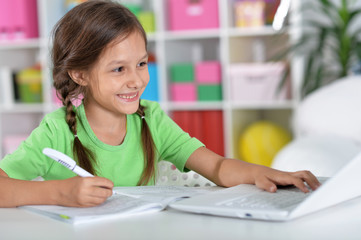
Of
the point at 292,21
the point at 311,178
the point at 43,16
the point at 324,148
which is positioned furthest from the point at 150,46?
the point at 311,178

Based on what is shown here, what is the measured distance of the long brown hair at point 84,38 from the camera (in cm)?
123

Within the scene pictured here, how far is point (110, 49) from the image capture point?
1.23m

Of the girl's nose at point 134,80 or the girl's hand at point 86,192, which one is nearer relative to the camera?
the girl's hand at point 86,192

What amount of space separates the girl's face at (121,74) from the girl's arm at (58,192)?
1.15 ft

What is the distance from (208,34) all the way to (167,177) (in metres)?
2.11

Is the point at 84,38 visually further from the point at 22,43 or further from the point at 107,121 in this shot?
the point at 22,43

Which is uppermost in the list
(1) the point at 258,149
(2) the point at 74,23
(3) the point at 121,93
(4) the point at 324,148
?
(2) the point at 74,23

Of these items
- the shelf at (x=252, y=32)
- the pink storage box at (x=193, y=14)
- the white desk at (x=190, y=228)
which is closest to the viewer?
the white desk at (x=190, y=228)

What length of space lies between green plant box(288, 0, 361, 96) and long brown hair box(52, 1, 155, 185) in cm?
182

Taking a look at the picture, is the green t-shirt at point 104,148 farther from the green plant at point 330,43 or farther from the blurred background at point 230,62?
the green plant at point 330,43

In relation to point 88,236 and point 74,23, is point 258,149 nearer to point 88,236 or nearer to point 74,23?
point 74,23

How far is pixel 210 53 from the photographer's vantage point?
12.3 feet

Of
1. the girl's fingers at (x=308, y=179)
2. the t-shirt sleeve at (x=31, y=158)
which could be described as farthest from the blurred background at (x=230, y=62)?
Result: the girl's fingers at (x=308, y=179)

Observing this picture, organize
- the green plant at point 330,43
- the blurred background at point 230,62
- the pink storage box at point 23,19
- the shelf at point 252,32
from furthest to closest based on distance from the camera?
1. the pink storage box at point 23,19
2. the shelf at point 252,32
3. the blurred background at point 230,62
4. the green plant at point 330,43
